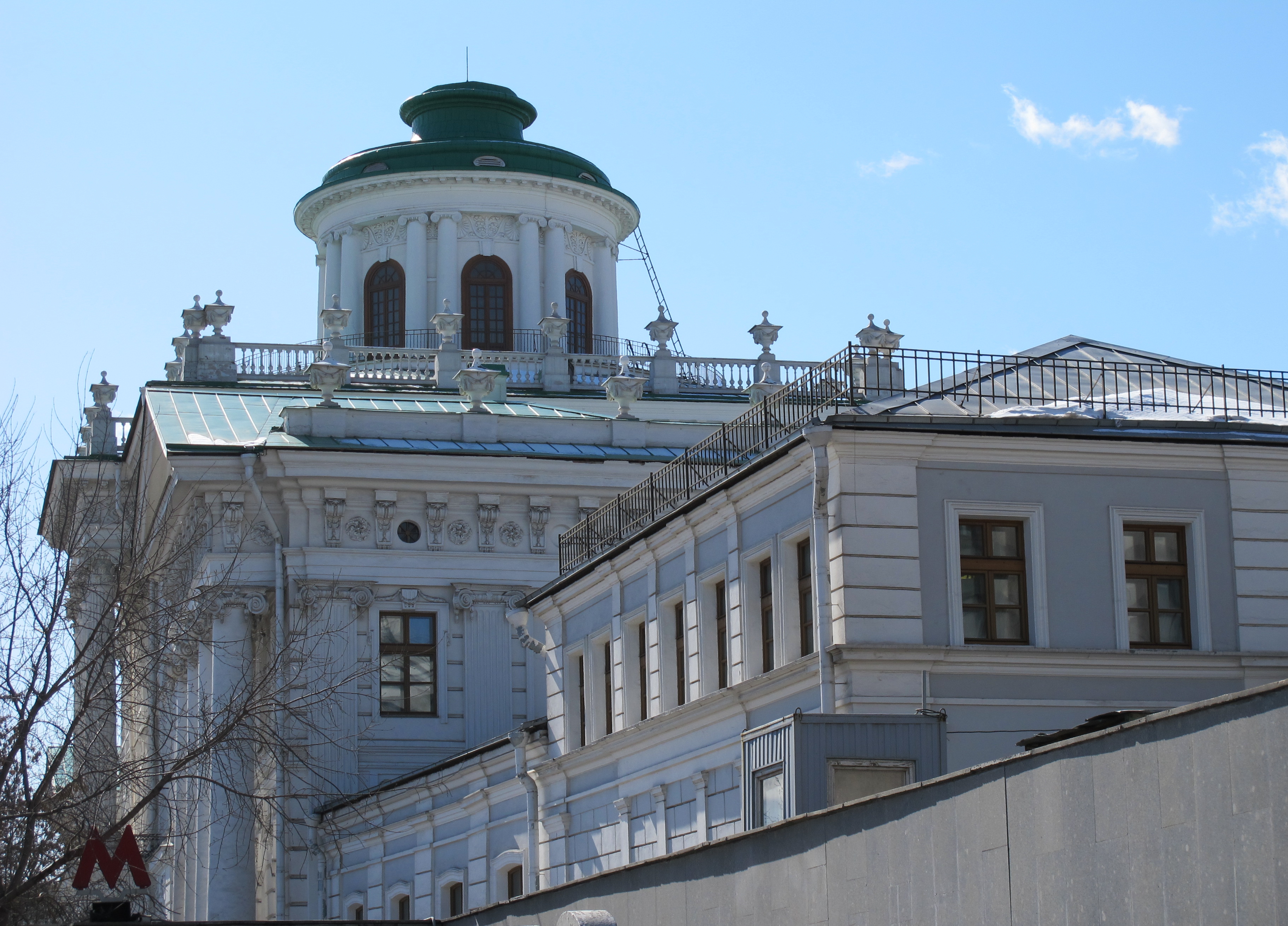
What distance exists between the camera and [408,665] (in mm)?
43625

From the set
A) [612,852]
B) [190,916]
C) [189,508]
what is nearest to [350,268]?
[189,508]

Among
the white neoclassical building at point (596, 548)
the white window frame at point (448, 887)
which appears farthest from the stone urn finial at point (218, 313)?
the white window frame at point (448, 887)

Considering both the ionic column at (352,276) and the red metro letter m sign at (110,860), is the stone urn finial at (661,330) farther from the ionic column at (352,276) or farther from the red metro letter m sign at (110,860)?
the red metro letter m sign at (110,860)

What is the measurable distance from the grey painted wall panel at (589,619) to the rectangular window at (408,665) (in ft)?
37.8

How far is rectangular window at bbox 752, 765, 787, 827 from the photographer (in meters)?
21.0

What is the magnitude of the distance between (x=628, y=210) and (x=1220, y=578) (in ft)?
125

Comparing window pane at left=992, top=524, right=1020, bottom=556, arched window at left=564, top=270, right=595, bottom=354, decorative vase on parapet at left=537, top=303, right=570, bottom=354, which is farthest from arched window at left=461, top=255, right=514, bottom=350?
window pane at left=992, top=524, right=1020, bottom=556

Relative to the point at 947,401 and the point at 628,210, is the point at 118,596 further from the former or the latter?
the point at 628,210

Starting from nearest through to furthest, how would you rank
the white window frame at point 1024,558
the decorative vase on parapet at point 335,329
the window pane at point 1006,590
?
the white window frame at point 1024,558
the window pane at point 1006,590
the decorative vase on parapet at point 335,329

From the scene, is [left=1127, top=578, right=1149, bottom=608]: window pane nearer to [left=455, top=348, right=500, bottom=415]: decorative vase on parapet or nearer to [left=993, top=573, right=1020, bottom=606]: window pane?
[left=993, top=573, right=1020, bottom=606]: window pane

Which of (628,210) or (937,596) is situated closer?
(937,596)

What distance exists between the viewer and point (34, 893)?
1016 inches

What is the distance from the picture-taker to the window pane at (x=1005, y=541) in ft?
79.2

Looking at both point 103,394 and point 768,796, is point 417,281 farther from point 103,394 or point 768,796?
point 768,796
